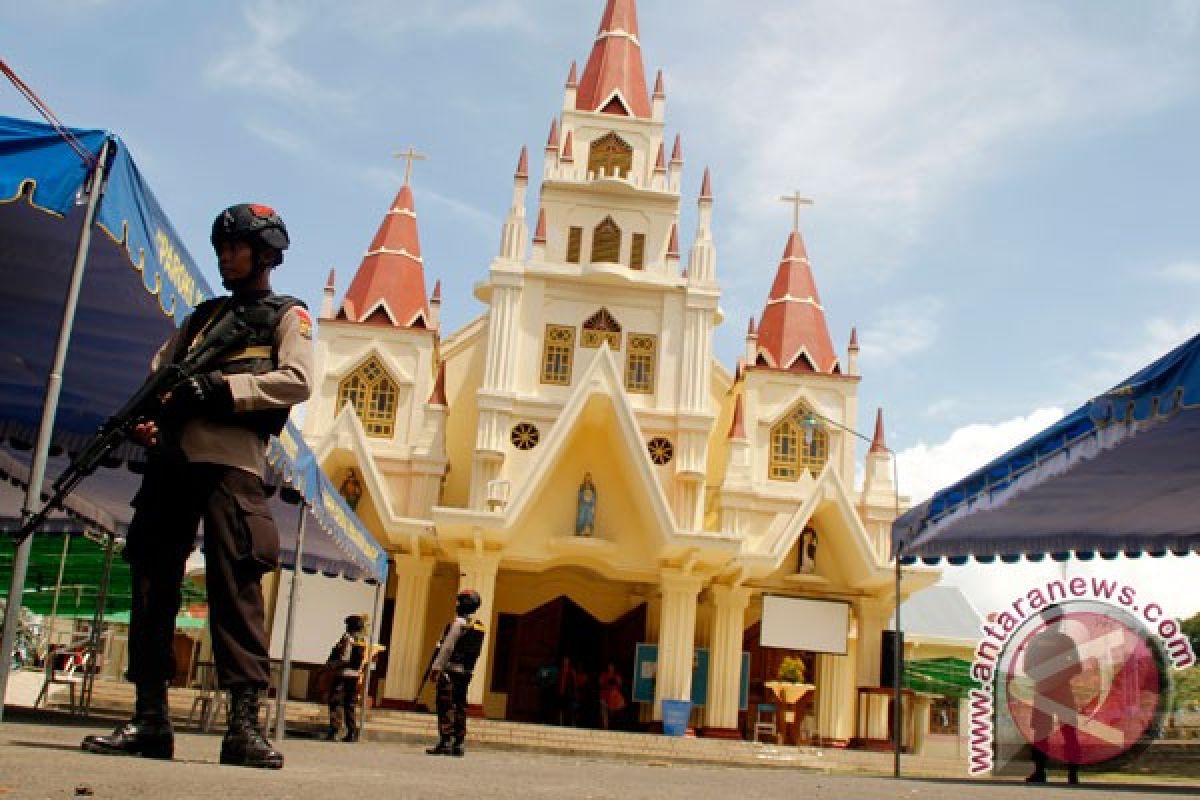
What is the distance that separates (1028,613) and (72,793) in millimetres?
8785

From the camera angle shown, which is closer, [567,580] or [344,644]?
[344,644]

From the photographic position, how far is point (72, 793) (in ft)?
9.39

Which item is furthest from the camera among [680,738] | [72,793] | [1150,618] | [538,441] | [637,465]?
[538,441]

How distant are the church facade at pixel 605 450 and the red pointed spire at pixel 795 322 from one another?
0.25 ft

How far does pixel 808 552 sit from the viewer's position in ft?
82.7

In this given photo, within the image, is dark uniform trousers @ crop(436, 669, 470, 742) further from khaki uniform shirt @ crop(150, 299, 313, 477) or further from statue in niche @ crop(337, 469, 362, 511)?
statue in niche @ crop(337, 469, 362, 511)

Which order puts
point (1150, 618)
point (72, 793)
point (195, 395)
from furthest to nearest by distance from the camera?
point (1150, 618), point (195, 395), point (72, 793)

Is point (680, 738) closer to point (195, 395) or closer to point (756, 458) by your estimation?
point (756, 458)

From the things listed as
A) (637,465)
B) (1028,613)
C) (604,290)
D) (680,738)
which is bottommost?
(680,738)

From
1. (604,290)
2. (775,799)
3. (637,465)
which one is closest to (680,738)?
(637,465)

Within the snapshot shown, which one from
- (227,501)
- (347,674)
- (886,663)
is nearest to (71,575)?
(347,674)

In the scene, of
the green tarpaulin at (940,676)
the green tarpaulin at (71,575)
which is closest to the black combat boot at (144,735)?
the green tarpaulin at (71,575)

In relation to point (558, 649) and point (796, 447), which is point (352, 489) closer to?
point (558, 649)

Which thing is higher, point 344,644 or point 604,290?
point 604,290
